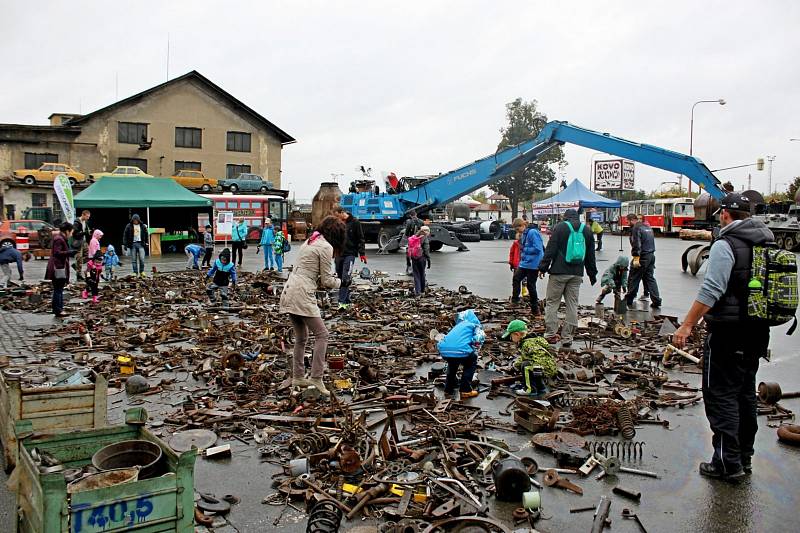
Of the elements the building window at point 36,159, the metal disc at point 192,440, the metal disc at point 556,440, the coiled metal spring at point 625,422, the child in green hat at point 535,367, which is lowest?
the metal disc at point 192,440

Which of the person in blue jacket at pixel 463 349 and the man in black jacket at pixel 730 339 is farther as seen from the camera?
the person in blue jacket at pixel 463 349

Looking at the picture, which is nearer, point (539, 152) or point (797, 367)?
point (797, 367)

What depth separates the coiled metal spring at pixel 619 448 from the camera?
573 centimetres

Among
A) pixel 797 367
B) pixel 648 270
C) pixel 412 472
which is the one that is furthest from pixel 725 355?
pixel 648 270

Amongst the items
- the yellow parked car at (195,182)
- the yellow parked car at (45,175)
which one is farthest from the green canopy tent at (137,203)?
the yellow parked car at (45,175)

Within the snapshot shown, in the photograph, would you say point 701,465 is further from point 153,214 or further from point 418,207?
point 153,214

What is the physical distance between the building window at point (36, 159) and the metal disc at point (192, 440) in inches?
2082

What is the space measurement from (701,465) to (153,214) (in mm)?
37884

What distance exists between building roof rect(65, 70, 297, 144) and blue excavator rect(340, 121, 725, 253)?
2913 centimetres

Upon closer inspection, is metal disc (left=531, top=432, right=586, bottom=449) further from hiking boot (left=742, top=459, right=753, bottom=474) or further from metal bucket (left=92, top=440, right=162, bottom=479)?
metal bucket (left=92, top=440, right=162, bottom=479)

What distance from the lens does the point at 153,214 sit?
38688mm

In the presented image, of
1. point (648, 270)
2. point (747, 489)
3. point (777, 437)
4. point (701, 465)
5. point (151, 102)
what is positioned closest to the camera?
point (747, 489)

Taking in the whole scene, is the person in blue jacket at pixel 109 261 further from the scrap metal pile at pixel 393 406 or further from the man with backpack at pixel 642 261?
the man with backpack at pixel 642 261

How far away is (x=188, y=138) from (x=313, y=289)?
54023 millimetres
